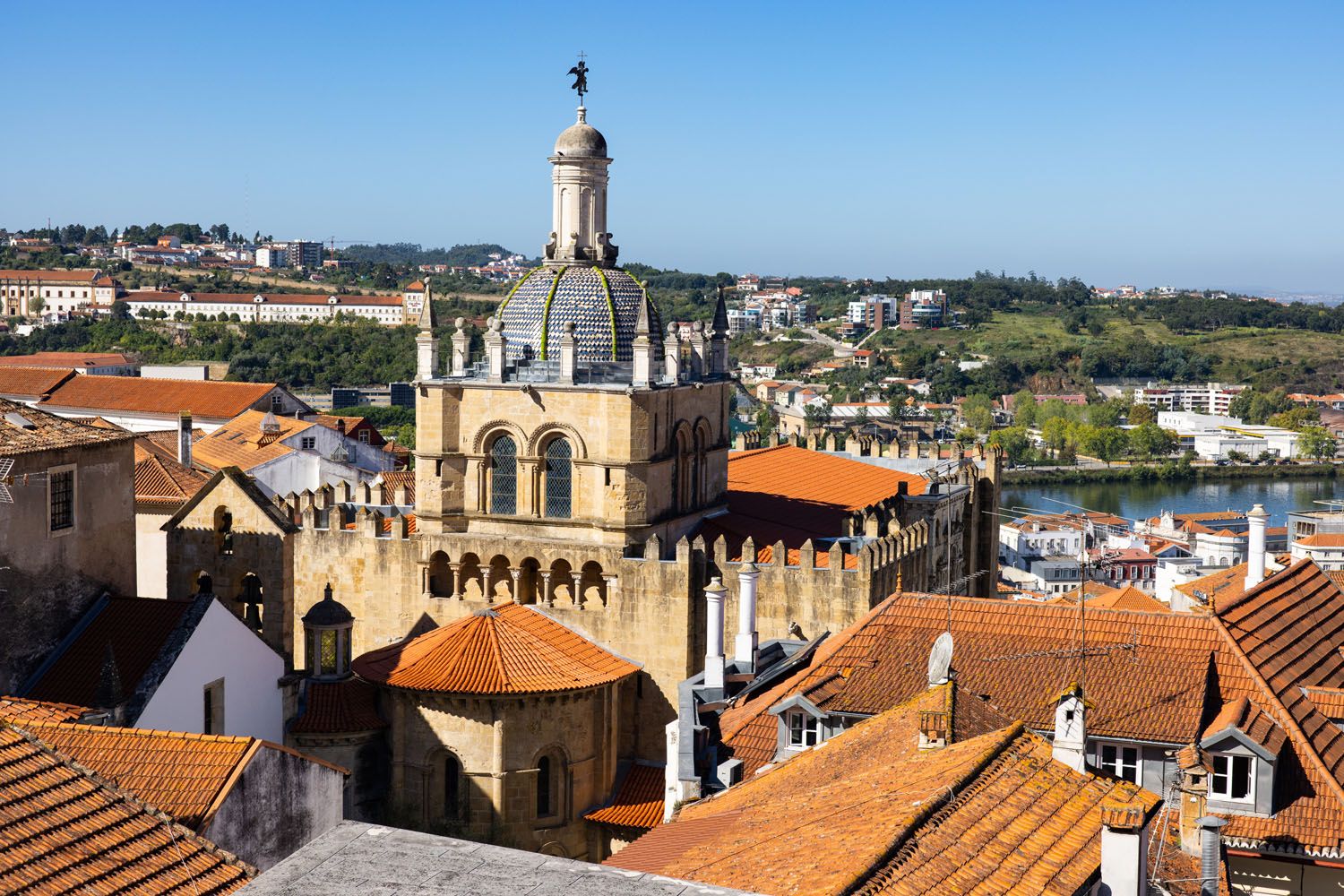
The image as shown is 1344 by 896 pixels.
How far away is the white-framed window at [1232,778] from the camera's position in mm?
21609

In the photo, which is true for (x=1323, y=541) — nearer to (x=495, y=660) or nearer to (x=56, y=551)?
(x=495, y=660)

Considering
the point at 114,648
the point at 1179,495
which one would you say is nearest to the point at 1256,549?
the point at 114,648

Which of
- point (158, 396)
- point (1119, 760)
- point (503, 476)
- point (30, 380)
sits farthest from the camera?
point (30, 380)

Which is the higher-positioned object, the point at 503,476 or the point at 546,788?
the point at 503,476

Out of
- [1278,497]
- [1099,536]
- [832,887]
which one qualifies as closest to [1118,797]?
[832,887]

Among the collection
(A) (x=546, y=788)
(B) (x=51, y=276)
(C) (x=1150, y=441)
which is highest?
(B) (x=51, y=276)

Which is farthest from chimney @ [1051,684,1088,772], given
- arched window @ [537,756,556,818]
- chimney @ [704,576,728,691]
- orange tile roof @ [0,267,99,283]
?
orange tile roof @ [0,267,99,283]

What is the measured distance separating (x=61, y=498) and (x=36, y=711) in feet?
22.1

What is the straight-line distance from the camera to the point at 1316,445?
564 ft

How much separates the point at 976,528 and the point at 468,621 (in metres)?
19.2

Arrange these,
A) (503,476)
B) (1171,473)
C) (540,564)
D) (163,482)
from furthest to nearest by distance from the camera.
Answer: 1. (1171,473)
2. (163,482)
3. (503,476)
4. (540,564)

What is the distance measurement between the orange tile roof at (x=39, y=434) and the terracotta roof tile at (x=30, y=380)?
5864cm

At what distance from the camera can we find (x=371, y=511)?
32.9 m

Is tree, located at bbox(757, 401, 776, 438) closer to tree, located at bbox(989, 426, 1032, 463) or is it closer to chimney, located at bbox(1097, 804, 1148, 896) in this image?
tree, located at bbox(989, 426, 1032, 463)
